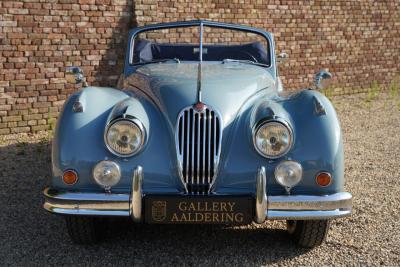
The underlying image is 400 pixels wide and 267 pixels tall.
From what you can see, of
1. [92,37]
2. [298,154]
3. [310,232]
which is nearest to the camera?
[298,154]

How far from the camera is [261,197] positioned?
3.18m

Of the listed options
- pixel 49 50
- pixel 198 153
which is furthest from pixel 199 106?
pixel 49 50

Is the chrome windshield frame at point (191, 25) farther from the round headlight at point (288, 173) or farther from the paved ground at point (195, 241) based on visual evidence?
the round headlight at point (288, 173)

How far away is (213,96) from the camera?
3.57m

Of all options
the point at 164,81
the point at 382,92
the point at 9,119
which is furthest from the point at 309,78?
the point at 164,81

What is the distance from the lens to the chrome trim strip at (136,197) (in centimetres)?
320

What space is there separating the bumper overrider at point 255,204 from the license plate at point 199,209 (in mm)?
59

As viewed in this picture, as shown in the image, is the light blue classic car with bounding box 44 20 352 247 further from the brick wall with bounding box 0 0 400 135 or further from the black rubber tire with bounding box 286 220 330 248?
the brick wall with bounding box 0 0 400 135

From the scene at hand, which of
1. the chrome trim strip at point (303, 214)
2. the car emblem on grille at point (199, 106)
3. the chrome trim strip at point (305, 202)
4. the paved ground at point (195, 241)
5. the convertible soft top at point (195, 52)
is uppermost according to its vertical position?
the convertible soft top at point (195, 52)

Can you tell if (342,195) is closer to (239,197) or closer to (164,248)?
(239,197)

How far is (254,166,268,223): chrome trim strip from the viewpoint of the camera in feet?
10.4

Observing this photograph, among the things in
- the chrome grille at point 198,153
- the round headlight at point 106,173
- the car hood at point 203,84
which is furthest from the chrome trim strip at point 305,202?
the round headlight at point 106,173

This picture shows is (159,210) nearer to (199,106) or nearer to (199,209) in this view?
(199,209)

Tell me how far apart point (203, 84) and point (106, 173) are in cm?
94
